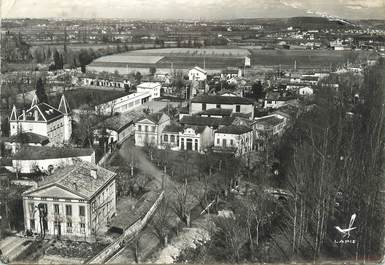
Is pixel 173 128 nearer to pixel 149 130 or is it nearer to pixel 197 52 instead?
pixel 149 130

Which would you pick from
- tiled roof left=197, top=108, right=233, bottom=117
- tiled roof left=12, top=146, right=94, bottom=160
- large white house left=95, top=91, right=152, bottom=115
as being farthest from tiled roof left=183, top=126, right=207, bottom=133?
large white house left=95, top=91, right=152, bottom=115

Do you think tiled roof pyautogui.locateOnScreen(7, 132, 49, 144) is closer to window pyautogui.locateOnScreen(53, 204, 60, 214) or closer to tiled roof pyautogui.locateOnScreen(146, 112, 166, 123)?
tiled roof pyautogui.locateOnScreen(146, 112, 166, 123)

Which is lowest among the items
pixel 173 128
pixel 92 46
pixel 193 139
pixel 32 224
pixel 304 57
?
pixel 32 224

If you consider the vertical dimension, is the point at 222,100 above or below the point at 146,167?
above

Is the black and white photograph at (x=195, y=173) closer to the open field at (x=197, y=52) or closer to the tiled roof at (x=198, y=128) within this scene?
the tiled roof at (x=198, y=128)

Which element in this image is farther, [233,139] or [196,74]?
[196,74]

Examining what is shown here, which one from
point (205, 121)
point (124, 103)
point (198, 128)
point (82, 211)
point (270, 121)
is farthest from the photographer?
point (124, 103)

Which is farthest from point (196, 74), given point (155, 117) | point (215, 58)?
point (155, 117)
